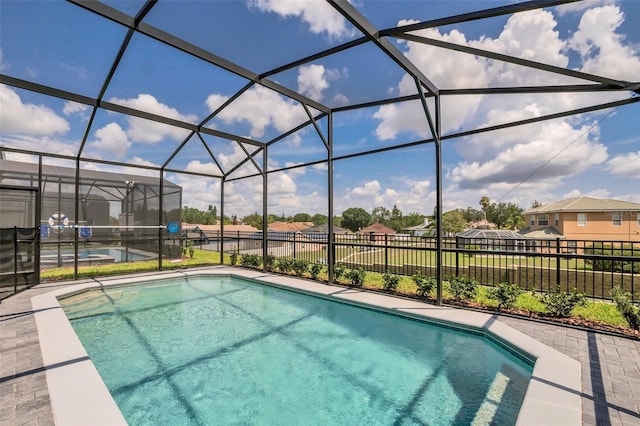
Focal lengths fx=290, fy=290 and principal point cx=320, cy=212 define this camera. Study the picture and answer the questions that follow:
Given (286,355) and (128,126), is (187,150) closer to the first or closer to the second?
(128,126)

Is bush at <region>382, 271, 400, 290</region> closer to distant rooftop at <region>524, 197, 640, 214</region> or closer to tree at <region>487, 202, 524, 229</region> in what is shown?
distant rooftop at <region>524, 197, 640, 214</region>

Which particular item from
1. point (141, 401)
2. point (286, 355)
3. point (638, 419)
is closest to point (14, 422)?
point (141, 401)

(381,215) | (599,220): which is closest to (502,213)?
(381,215)

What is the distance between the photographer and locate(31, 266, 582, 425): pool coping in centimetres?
210

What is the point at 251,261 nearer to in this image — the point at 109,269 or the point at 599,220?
the point at 109,269

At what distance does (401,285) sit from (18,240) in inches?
307

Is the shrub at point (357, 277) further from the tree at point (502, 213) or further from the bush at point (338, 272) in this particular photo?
the tree at point (502, 213)

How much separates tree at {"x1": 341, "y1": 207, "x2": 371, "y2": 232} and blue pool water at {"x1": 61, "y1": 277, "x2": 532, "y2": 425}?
164 ft

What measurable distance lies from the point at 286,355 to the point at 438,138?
157 inches

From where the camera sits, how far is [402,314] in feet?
15.3

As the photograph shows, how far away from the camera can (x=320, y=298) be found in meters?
5.82

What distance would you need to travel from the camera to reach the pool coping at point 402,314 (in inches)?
82.8

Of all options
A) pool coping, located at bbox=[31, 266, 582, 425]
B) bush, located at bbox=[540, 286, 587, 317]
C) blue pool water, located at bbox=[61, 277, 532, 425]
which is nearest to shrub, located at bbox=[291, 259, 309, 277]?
blue pool water, located at bbox=[61, 277, 532, 425]

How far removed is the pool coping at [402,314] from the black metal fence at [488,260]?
110cm
